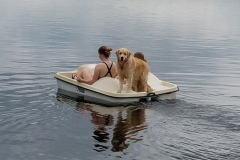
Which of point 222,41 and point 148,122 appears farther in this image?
point 222,41

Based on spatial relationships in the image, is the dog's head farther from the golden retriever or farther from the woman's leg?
the woman's leg

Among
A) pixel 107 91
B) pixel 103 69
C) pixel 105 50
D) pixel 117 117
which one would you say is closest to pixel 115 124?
pixel 117 117

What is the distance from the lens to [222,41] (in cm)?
3709

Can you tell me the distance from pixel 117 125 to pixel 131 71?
96.4 inches

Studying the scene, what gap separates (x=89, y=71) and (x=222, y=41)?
24.0 metres

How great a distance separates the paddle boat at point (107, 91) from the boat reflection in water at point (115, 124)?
24 centimetres

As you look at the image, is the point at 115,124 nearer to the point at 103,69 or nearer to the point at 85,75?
the point at 103,69

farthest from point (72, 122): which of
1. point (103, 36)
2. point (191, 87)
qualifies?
point (103, 36)

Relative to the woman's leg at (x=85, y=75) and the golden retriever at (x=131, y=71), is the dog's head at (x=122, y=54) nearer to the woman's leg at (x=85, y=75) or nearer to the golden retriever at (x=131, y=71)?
the golden retriever at (x=131, y=71)

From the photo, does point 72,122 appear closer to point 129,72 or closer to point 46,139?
point 46,139

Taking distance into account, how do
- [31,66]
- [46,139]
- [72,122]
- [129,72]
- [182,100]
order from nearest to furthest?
1. [46,139]
2. [72,122]
3. [129,72]
4. [182,100]
5. [31,66]

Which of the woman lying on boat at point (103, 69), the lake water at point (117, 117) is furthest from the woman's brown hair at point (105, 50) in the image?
the lake water at point (117, 117)

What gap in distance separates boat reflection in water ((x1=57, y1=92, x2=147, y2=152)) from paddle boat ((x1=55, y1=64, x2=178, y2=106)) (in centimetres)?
24

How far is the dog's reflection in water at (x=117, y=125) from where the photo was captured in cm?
1017
